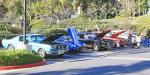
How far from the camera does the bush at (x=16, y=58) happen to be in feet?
59.4

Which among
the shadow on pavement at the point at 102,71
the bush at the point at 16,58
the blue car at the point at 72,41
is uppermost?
the blue car at the point at 72,41

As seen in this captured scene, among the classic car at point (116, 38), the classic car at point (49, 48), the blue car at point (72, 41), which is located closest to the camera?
the classic car at point (49, 48)

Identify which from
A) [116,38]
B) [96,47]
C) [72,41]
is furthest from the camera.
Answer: [116,38]

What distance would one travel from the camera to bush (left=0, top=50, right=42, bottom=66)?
18.1 m

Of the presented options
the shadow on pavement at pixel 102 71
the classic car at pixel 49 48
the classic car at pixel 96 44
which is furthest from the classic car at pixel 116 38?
the shadow on pavement at pixel 102 71

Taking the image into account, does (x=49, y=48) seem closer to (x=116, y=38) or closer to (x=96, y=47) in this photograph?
(x=96, y=47)

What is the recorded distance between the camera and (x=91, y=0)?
68250 millimetres

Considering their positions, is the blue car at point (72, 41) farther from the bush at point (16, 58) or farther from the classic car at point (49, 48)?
the bush at point (16, 58)

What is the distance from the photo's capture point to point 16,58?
1842 cm

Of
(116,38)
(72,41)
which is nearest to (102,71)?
(72,41)

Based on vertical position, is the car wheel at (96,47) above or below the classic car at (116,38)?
below

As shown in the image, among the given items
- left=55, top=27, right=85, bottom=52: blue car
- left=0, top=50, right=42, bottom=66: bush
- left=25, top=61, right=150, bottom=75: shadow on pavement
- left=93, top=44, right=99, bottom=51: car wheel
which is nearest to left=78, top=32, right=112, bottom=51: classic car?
left=93, top=44, right=99, bottom=51: car wheel

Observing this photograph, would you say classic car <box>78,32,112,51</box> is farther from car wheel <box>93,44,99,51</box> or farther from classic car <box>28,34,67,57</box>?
classic car <box>28,34,67,57</box>

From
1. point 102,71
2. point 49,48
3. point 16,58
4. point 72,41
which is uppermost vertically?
point 72,41
